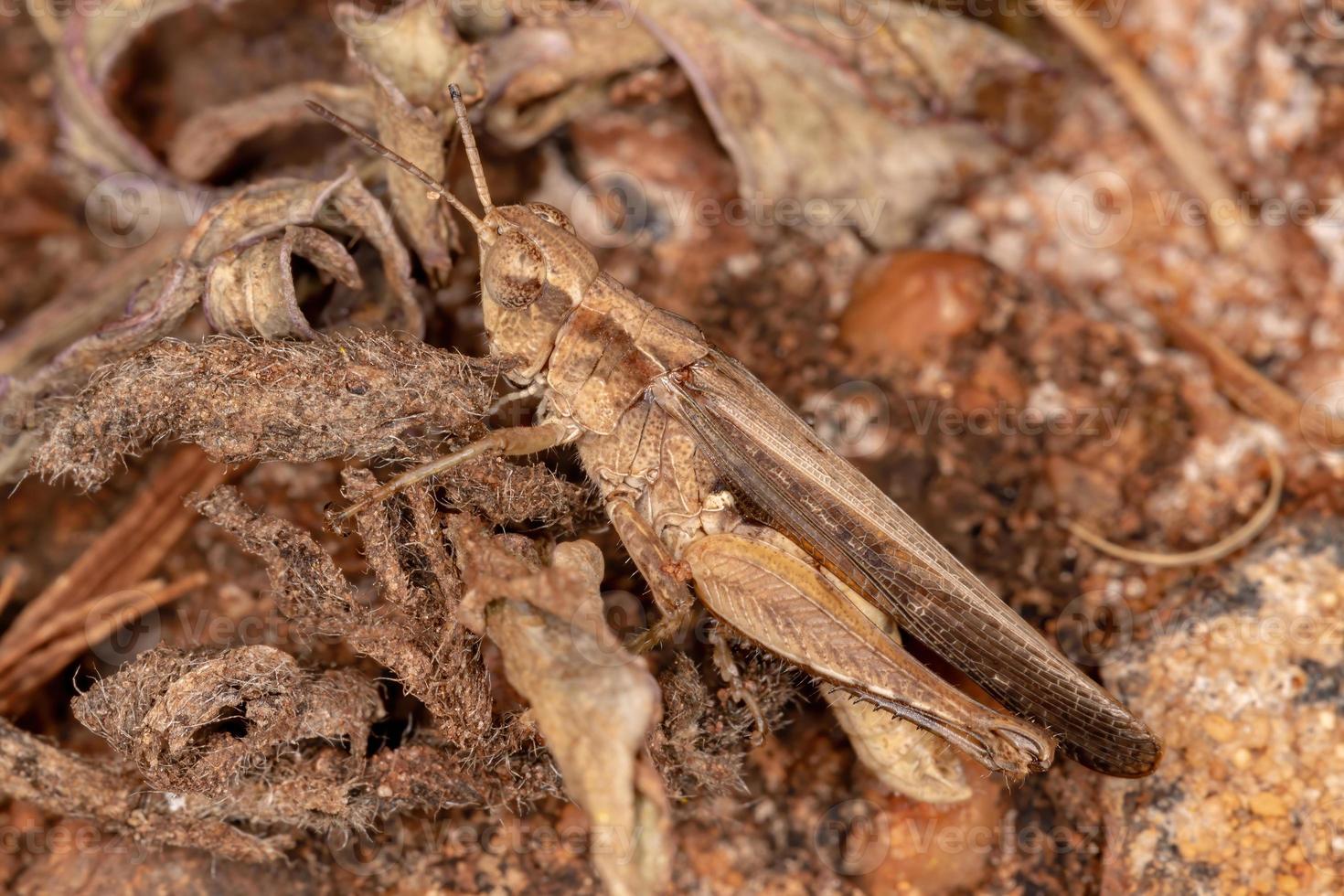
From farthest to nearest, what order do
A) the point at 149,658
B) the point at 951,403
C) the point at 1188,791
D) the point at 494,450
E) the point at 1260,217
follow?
the point at 1260,217
the point at 951,403
the point at 1188,791
the point at 494,450
the point at 149,658

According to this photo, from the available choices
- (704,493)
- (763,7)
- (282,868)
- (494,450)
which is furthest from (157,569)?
(763,7)

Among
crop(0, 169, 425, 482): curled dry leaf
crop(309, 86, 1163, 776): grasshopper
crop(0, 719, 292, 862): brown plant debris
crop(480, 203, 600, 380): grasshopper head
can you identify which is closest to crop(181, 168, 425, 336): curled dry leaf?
crop(0, 169, 425, 482): curled dry leaf

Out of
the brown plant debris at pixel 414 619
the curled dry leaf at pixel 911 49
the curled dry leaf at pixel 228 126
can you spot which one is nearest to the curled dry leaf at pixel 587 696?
the brown plant debris at pixel 414 619

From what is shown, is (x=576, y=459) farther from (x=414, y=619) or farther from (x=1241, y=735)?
(x=1241, y=735)

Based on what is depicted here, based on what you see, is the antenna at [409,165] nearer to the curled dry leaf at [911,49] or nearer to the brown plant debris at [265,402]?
the brown plant debris at [265,402]

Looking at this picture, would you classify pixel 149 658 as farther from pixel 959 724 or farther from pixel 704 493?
pixel 959 724

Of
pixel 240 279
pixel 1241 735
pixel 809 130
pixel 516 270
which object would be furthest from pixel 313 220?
pixel 1241 735
